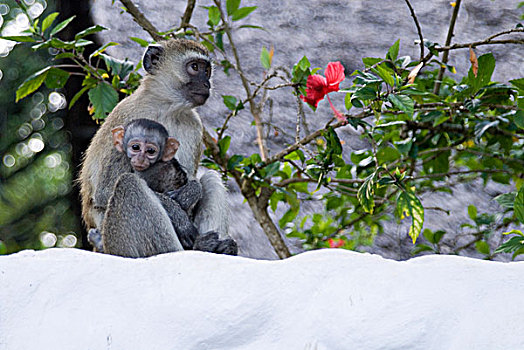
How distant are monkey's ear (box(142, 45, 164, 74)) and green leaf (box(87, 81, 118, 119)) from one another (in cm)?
37

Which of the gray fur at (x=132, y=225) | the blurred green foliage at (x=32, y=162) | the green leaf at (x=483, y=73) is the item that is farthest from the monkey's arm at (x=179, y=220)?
the blurred green foliage at (x=32, y=162)

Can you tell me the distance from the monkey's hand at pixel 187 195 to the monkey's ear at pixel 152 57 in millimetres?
669

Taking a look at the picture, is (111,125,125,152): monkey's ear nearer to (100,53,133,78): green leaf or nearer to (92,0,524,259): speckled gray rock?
(100,53,133,78): green leaf

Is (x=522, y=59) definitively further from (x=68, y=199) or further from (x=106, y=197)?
(x=68, y=199)

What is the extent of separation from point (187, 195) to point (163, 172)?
0.44ft

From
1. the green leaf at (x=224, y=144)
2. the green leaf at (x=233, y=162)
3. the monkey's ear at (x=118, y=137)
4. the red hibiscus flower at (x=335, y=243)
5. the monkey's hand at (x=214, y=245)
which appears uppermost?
the monkey's ear at (x=118, y=137)

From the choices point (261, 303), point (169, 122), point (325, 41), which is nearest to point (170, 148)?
point (169, 122)

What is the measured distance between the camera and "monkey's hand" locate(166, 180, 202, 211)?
8.70ft

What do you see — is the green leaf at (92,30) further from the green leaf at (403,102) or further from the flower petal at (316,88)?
the green leaf at (403,102)

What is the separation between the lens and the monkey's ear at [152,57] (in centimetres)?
306

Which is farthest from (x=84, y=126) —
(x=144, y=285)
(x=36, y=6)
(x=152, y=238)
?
(x=144, y=285)

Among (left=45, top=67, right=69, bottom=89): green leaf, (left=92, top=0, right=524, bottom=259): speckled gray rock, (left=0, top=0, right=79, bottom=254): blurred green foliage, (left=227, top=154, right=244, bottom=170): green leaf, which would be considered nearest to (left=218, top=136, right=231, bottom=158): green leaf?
(left=227, top=154, right=244, bottom=170): green leaf

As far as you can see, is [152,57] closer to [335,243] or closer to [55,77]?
[55,77]

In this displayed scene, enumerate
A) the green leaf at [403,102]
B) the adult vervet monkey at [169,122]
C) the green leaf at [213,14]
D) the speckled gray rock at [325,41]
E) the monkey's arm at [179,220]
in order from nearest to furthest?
1. the green leaf at [403,102]
2. the monkey's arm at [179,220]
3. the adult vervet monkey at [169,122]
4. the green leaf at [213,14]
5. the speckled gray rock at [325,41]
